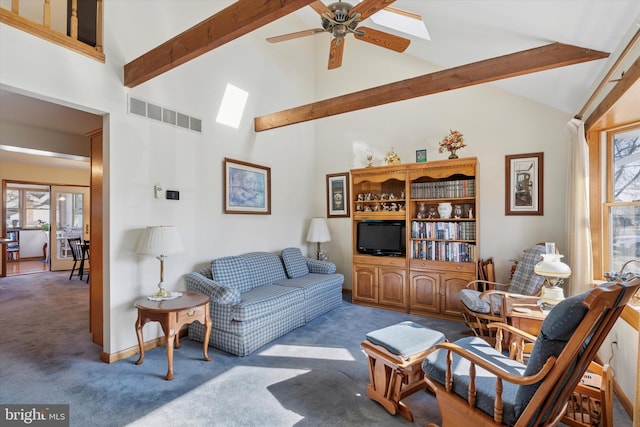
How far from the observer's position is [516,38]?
2719 mm

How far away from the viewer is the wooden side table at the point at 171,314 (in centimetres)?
262

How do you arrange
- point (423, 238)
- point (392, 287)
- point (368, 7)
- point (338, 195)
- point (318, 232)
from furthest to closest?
1. point (338, 195)
2. point (318, 232)
3. point (392, 287)
4. point (423, 238)
5. point (368, 7)

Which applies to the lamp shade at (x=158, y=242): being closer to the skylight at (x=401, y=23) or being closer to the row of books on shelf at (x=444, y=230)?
the row of books on shelf at (x=444, y=230)

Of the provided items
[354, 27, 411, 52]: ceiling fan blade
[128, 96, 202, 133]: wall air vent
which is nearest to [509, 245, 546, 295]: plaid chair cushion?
[354, 27, 411, 52]: ceiling fan blade

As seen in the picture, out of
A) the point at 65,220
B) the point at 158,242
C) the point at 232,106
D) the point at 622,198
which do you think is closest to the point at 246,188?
the point at 232,106

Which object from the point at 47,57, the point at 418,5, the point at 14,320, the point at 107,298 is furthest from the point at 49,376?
the point at 418,5

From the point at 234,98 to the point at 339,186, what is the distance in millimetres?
2279

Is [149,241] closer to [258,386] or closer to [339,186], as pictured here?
[258,386]

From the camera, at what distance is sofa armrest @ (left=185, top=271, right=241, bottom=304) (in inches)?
121

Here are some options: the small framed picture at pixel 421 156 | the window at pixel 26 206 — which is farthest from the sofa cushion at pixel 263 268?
the window at pixel 26 206

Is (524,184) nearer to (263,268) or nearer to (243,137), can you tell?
(263,268)

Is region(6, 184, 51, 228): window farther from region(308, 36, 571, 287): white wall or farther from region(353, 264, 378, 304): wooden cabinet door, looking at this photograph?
region(353, 264, 378, 304): wooden cabinet door

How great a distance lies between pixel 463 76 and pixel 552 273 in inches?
73.0

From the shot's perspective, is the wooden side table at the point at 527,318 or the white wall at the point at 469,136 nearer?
the wooden side table at the point at 527,318
